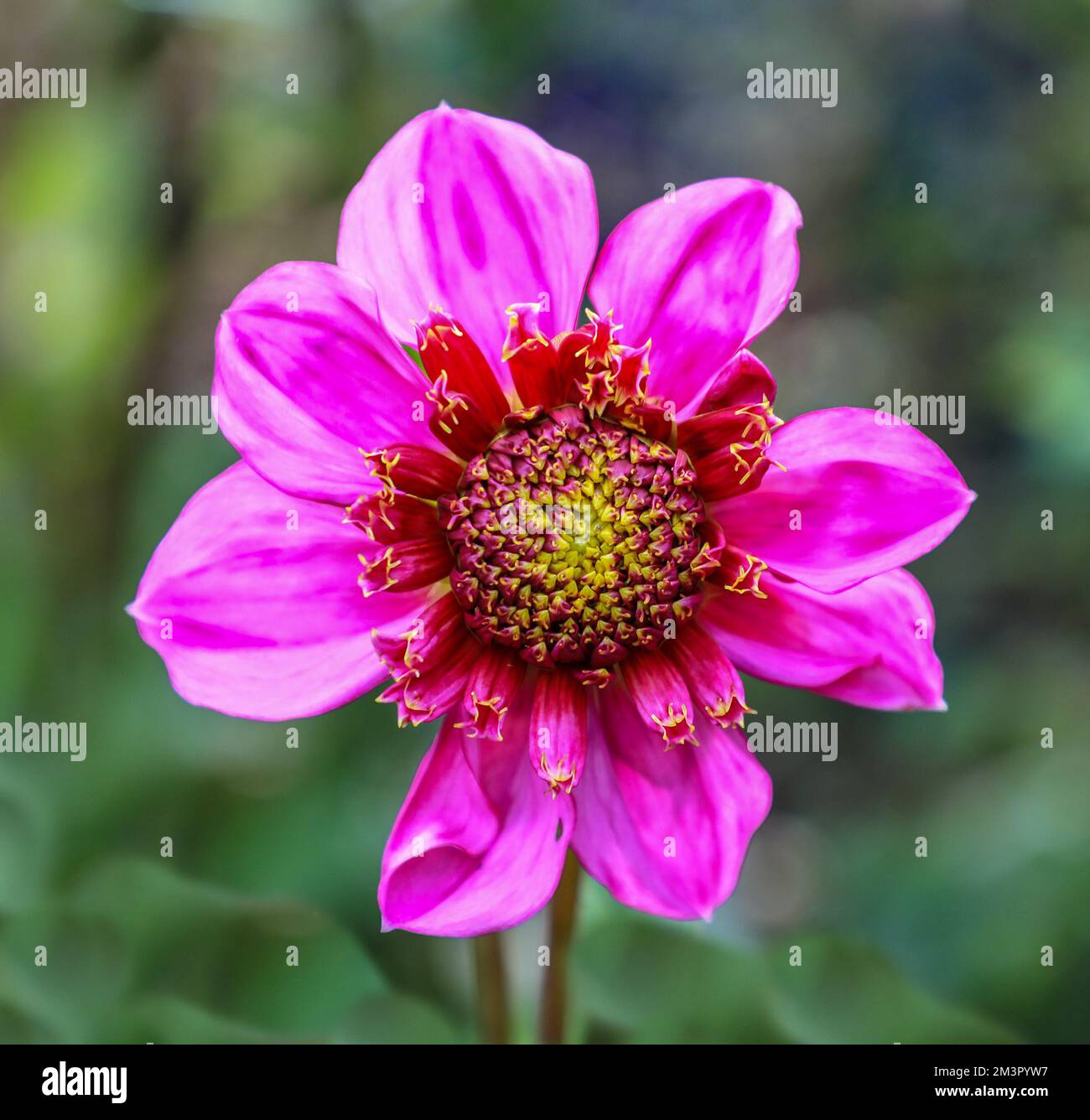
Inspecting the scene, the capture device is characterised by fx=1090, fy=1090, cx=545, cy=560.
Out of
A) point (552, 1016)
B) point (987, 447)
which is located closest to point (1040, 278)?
point (987, 447)

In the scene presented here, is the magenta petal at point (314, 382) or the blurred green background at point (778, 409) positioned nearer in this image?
the magenta petal at point (314, 382)

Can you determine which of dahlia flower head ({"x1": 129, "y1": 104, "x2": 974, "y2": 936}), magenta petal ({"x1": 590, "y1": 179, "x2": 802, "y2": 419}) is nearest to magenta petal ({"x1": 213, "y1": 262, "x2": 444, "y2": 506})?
dahlia flower head ({"x1": 129, "y1": 104, "x2": 974, "y2": 936})

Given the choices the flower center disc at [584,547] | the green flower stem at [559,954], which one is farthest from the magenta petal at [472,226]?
the green flower stem at [559,954]

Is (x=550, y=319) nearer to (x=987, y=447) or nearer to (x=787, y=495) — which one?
(x=787, y=495)

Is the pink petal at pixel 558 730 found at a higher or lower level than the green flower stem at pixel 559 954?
higher

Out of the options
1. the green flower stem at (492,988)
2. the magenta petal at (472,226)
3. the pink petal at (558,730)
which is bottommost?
the green flower stem at (492,988)

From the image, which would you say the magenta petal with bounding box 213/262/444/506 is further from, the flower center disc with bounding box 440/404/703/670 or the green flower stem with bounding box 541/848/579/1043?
the green flower stem with bounding box 541/848/579/1043

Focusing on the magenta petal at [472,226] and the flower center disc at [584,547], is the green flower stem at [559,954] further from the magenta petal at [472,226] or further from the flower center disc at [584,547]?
the magenta petal at [472,226]

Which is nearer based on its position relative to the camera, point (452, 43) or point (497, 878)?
point (497, 878)
